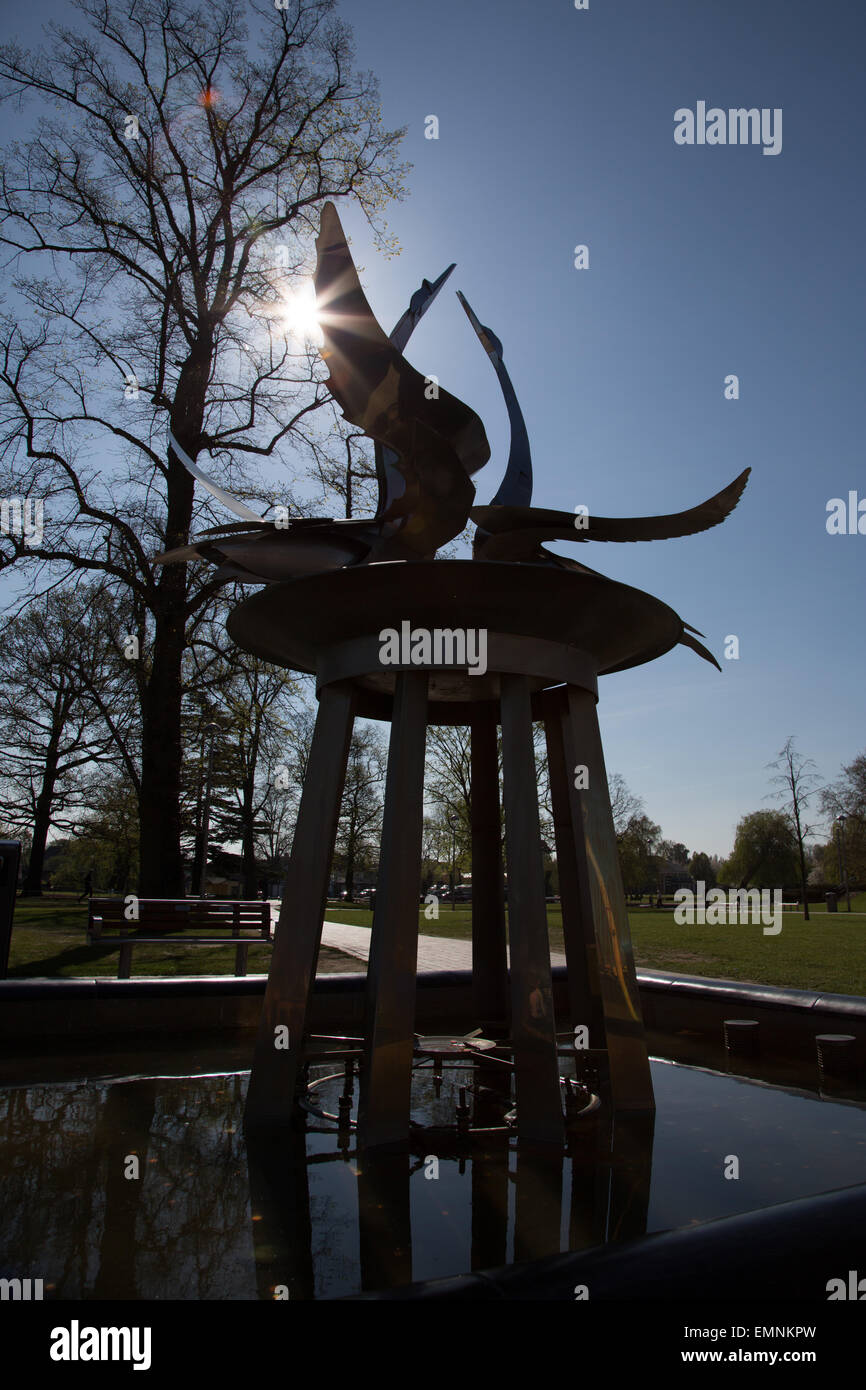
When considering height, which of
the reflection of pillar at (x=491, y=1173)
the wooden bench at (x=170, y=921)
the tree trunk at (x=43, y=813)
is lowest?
the reflection of pillar at (x=491, y=1173)

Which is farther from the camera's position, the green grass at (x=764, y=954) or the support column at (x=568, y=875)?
the green grass at (x=764, y=954)

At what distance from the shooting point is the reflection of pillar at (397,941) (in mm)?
5098

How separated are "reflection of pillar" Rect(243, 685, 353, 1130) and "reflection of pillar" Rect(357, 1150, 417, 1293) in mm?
944

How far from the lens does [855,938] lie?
1869 centimetres

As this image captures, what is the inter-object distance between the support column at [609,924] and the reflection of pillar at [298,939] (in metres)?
1.77

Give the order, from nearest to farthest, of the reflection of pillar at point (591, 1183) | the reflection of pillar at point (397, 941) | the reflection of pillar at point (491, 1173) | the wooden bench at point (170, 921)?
the reflection of pillar at point (491, 1173)
the reflection of pillar at point (591, 1183)
the reflection of pillar at point (397, 941)
the wooden bench at point (170, 921)

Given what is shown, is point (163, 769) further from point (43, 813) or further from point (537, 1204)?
point (43, 813)

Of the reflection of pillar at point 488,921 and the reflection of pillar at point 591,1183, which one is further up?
the reflection of pillar at point 488,921

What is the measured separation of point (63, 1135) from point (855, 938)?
59.4 ft

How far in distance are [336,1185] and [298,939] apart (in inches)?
63.4

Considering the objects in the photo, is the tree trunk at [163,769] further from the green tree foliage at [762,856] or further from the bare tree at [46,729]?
the green tree foliage at [762,856]

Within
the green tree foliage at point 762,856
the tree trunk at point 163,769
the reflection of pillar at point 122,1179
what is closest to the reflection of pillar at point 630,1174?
the reflection of pillar at point 122,1179

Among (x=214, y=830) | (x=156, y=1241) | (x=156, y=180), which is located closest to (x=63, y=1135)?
(x=156, y=1241)

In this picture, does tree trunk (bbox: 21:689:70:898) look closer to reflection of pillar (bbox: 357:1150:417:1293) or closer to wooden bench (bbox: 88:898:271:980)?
wooden bench (bbox: 88:898:271:980)
